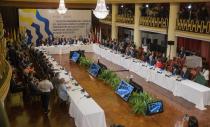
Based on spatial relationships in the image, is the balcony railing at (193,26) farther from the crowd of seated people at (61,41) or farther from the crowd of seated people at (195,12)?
the crowd of seated people at (61,41)

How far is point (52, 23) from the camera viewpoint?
70.0 ft

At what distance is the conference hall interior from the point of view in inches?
314

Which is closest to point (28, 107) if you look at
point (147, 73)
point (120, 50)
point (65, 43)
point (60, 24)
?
point (147, 73)

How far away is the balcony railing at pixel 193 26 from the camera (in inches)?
518

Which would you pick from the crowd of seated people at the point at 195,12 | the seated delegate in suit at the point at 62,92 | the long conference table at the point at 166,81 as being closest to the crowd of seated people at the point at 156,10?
the crowd of seated people at the point at 195,12

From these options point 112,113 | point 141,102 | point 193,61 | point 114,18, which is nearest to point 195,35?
point 193,61

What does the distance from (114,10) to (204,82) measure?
44.9ft

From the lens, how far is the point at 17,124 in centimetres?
766

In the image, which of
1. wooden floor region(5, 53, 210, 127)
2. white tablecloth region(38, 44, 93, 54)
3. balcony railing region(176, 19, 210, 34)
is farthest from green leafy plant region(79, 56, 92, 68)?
balcony railing region(176, 19, 210, 34)

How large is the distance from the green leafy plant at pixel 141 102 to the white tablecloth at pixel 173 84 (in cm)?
199

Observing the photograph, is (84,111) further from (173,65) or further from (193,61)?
(193,61)

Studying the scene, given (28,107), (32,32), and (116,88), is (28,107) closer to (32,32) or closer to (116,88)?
(116,88)

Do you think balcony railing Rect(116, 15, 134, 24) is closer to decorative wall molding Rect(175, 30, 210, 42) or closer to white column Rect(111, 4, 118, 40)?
white column Rect(111, 4, 118, 40)

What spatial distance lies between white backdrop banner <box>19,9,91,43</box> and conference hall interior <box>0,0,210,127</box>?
0.27 feet
